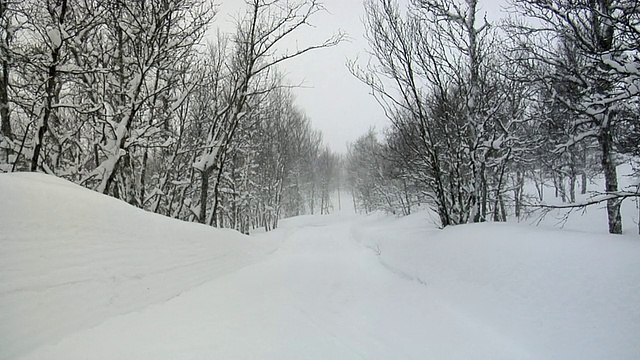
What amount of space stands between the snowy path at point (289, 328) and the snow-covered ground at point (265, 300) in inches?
0.7

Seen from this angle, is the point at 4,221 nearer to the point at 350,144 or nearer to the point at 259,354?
the point at 259,354

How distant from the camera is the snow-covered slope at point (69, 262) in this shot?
86.3 inches

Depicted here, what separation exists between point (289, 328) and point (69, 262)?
2083 millimetres

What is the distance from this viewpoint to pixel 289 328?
134 inches

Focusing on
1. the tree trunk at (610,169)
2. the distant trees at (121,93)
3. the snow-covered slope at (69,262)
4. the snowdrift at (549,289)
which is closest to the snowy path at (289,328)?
the snow-covered slope at (69,262)

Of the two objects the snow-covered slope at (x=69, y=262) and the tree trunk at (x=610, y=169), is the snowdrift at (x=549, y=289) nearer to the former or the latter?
the snow-covered slope at (x=69, y=262)

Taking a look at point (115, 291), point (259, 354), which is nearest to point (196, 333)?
point (259, 354)

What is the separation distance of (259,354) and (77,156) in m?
9.80

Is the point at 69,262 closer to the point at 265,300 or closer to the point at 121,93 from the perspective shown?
the point at 265,300

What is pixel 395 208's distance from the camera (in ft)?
80.6

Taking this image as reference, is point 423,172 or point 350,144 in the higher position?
point 350,144

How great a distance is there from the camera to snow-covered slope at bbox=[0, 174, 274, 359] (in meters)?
2.19

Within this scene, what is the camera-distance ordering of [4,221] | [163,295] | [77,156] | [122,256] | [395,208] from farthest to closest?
[395,208]
[77,156]
[163,295]
[122,256]
[4,221]

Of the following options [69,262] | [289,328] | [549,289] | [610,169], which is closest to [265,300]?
[289,328]
